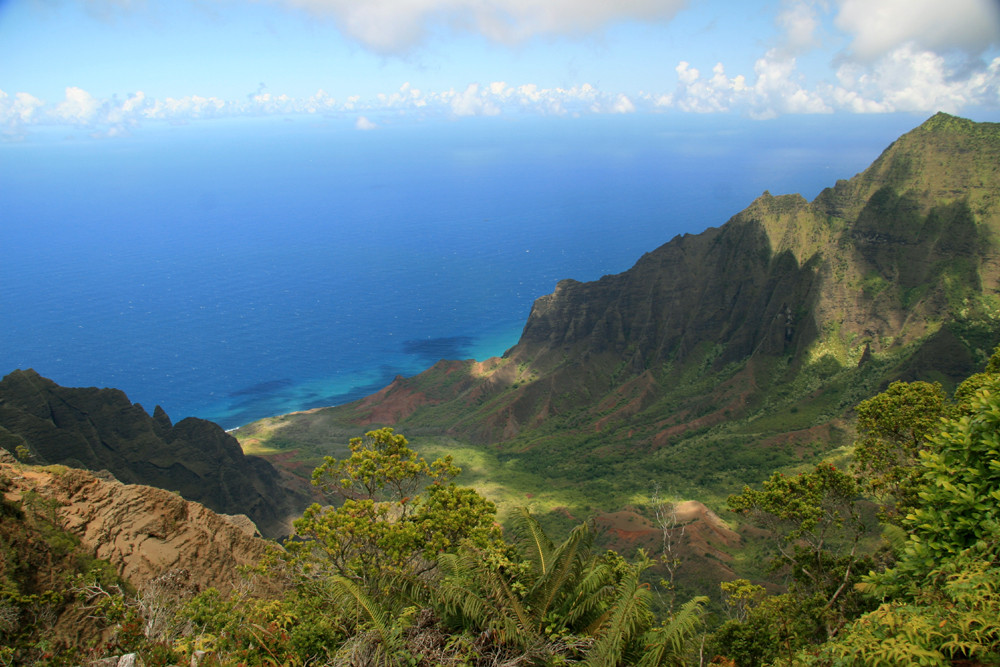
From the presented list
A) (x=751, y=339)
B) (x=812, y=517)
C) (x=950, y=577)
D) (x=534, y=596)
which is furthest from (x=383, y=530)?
(x=751, y=339)

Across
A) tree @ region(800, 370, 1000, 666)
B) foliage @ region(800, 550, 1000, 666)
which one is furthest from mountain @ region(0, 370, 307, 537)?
tree @ region(800, 370, 1000, 666)

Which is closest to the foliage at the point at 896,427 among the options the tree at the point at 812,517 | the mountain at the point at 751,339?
the tree at the point at 812,517

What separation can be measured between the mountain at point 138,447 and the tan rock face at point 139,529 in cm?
2957

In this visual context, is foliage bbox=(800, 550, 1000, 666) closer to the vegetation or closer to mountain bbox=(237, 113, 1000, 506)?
the vegetation

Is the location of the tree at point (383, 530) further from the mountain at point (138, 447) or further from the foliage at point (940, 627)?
the mountain at point (138, 447)

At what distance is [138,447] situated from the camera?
58719 millimetres

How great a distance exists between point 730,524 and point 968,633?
4622 cm

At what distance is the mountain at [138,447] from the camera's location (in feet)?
167

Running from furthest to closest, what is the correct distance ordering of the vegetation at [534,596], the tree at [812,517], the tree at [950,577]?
the tree at [812,517], the vegetation at [534,596], the tree at [950,577]

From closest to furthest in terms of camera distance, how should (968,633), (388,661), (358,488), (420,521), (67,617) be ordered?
(968,633)
(388,661)
(67,617)
(420,521)
(358,488)

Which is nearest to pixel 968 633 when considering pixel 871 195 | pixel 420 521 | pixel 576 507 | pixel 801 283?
pixel 420 521

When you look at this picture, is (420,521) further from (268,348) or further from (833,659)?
(268,348)

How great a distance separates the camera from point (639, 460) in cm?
6719

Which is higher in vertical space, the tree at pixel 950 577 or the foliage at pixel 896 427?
the tree at pixel 950 577
